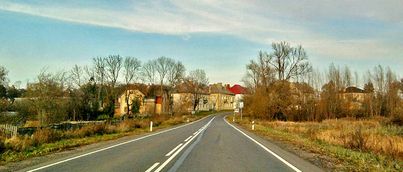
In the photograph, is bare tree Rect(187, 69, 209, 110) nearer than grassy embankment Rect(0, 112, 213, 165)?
No

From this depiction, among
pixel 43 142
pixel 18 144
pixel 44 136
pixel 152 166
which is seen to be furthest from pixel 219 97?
pixel 152 166

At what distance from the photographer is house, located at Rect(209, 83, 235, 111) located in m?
162

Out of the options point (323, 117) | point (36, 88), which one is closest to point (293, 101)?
point (323, 117)

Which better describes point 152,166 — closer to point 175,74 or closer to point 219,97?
point 175,74

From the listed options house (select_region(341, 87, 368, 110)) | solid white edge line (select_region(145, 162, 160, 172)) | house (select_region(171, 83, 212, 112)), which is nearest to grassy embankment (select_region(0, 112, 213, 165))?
solid white edge line (select_region(145, 162, 160, 172))

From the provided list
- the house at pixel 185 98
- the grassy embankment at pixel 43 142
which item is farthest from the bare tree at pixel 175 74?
the grassy embankment at pixel 43 142

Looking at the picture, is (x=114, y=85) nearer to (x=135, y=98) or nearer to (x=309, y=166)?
(x=135, y=98)

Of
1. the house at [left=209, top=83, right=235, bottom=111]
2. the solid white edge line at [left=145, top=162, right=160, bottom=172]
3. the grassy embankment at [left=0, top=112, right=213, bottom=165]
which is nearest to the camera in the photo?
the solid white edge line at [left=145, top=162, right=160, bottom=172]

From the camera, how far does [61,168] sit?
10.6 m

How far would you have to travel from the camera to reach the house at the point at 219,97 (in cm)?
16150

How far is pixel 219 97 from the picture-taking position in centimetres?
16325

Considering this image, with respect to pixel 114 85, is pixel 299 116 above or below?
below

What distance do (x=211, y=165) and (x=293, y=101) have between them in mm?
56439

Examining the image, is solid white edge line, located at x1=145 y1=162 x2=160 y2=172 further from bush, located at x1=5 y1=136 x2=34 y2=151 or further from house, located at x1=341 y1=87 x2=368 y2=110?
house, located at x1=341 y1=87 x2=368 y2=110
